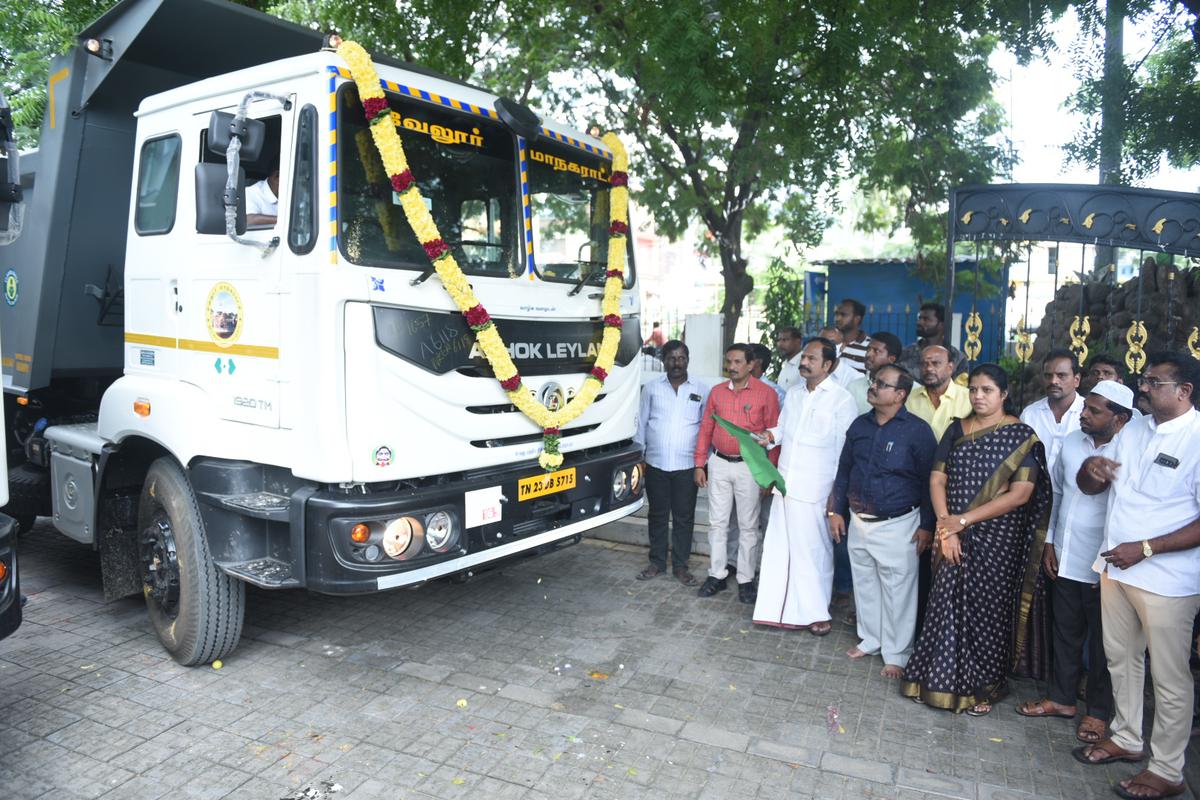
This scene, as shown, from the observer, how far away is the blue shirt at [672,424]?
6031 mm

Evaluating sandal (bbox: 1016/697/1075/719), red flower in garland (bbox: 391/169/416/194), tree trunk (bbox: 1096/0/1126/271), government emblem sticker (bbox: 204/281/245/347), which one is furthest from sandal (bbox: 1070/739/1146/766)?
tree trunk (bbox: 1096/0/1126/271)

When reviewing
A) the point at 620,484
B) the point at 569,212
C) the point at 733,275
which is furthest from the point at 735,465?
the point at 733,275

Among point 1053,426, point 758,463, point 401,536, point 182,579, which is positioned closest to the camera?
point 401,536

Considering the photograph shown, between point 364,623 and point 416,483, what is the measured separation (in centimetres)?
165

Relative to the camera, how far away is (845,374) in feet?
20.4

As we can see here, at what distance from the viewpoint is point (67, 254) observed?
16.5ft

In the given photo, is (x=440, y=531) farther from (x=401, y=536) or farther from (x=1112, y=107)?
(x=1112, y=107)

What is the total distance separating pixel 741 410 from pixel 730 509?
67 cm

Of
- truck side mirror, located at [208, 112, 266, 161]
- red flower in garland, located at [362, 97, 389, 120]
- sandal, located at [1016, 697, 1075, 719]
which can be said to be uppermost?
red flower in garland, located at [362, 97, 389, 120]

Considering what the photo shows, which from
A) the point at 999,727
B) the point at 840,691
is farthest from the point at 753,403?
the point at 999,727

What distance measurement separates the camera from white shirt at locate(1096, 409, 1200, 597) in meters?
Answer: 3.47

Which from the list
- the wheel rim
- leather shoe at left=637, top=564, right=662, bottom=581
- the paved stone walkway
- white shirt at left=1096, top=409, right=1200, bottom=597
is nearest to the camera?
white shirt at left=1096, top=409, right=1200, bottom=597

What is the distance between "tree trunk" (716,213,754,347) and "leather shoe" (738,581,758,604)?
5.13 metres

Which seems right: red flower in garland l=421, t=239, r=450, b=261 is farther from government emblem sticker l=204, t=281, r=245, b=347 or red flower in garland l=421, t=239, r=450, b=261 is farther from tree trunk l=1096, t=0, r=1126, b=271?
tree trunk l=1096, t=0, r=1126, b=271
